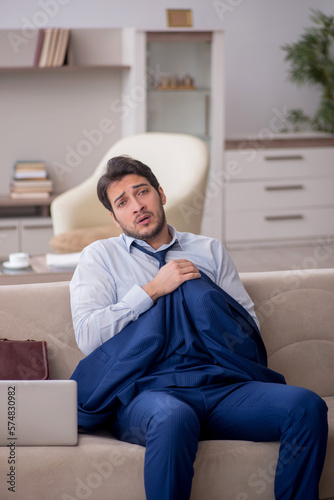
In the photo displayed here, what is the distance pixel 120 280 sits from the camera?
6.58ft

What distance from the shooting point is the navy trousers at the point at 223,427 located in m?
1.58

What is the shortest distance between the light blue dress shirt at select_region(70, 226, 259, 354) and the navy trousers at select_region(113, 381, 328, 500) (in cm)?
23

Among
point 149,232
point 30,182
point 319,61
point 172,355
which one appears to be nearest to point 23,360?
point 172,355

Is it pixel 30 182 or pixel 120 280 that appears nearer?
pixel 120 280

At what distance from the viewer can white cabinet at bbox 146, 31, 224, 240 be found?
17.1ft

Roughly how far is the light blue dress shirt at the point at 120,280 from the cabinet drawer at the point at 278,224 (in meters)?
3.52

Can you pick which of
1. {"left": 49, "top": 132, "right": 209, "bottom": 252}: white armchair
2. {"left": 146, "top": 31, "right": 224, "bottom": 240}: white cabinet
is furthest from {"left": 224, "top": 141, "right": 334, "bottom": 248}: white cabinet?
{"left": 49, "top": 132, "right": 209, "bottom": 252}: white armchair

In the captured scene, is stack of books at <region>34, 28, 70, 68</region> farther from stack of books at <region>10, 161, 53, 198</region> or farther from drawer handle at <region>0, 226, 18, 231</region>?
drawer handle at <region>0, 226, 18, 231</region>

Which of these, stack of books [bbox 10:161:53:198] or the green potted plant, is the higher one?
the green potted plant

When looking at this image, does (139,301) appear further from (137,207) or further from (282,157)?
(282,157)

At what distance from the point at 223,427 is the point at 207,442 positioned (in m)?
0.06

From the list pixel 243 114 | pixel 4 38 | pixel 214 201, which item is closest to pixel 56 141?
pixel 4 38

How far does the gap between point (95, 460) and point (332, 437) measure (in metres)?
0.62

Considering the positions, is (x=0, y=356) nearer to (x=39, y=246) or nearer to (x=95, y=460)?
(x=95, y=460)
